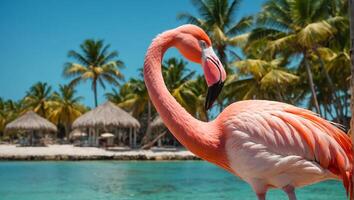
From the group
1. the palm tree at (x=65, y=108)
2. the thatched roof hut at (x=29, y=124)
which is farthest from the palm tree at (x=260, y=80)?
the palm tree at (x=65, y=108)

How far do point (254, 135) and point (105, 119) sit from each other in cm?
2753

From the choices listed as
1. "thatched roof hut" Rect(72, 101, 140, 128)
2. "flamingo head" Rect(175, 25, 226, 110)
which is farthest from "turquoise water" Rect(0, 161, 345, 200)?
"thatched roof hut" Rect(72, 101, 140, 128)

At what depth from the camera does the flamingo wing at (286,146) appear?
2139mm

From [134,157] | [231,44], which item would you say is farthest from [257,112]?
[231,44]

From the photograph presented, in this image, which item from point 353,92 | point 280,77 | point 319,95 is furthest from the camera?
point 319,95

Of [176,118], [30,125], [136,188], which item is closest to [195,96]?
[30,125]

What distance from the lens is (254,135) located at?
86.0 inches

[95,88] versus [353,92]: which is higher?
[95,88]

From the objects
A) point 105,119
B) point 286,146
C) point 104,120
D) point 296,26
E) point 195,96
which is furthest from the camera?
point 195,96

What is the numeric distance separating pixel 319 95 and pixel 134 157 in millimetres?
11517

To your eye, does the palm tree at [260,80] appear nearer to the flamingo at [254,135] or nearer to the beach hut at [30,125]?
the beach hut at [30,125]

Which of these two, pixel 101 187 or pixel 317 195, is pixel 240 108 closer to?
pixel 317 195

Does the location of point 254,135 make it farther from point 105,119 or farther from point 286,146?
point 105,119

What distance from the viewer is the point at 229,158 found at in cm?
225
